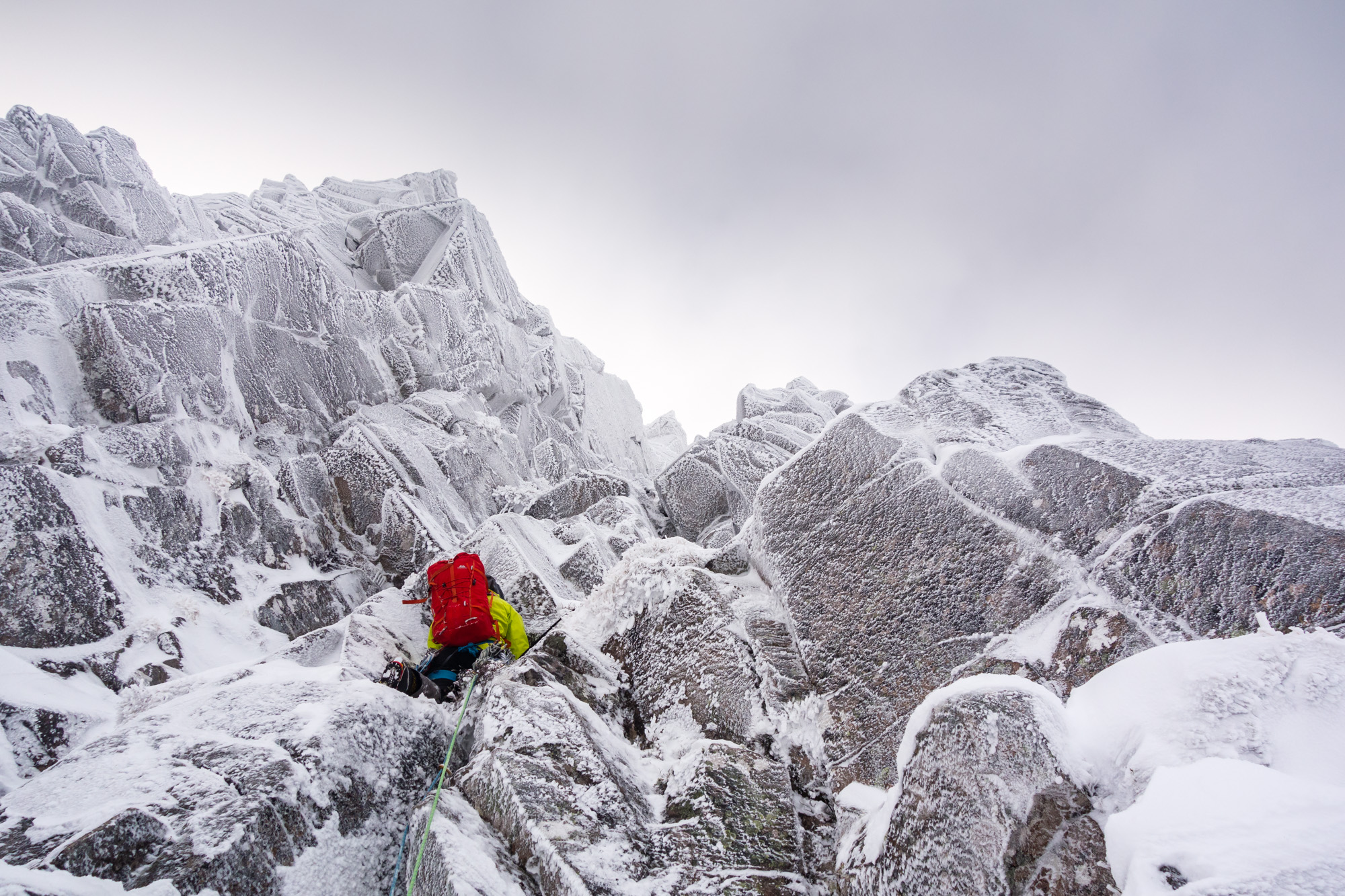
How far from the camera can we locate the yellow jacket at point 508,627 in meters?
7.80

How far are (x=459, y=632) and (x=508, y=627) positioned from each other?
0.69 metres

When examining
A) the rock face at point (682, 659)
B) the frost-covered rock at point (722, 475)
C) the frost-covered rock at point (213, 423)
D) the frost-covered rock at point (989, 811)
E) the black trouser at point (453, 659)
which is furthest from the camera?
the frost-covered rock at point (722, 475)

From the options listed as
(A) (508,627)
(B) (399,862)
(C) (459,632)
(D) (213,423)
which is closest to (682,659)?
(A) (508,627)

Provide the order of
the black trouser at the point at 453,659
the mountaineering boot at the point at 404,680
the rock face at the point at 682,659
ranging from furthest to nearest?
the black trouser at the point at 453,659
the mountaineering boot at the point at 404,680
the rock face at the point at 682,659

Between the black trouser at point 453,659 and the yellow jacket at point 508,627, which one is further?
the yellow jacket at point 508,627

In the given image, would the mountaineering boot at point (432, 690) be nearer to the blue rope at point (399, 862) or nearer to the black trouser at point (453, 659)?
the black trouser at point (453, 659)

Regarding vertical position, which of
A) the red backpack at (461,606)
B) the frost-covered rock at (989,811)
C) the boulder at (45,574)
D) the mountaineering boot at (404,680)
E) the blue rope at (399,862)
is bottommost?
the blue rope at (399,862)

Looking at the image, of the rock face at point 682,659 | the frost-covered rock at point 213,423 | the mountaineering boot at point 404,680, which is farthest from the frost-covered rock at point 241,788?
the frost-covered rock at point 213,423

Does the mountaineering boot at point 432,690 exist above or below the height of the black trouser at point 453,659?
below

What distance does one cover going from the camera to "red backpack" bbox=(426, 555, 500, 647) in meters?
7.48

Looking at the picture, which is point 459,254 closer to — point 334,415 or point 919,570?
point 334,415

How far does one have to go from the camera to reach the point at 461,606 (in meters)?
7.63

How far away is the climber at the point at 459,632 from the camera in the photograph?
6.97 metres

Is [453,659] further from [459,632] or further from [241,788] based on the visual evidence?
[241,788]
